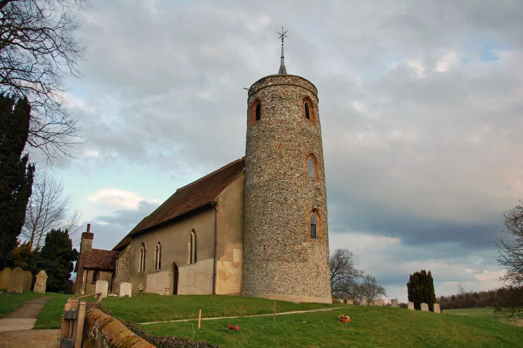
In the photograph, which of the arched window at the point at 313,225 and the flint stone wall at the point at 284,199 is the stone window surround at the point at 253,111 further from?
the arched window at the point at 313,225

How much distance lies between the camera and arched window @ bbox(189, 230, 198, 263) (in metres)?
25.6

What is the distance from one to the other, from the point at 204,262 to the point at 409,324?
11.9 metres

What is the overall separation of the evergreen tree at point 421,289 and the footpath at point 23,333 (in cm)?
2819

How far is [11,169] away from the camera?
1482 cm

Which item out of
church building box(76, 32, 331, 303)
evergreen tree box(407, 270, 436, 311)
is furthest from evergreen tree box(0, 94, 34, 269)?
evergreen tree box(407, 270, 436, 311)

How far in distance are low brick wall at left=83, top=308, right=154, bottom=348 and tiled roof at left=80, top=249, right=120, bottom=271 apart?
92.4 ft

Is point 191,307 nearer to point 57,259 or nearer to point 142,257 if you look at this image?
point 142,257

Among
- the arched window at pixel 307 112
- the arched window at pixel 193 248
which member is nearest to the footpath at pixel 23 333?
the arched window at pixel 193 248

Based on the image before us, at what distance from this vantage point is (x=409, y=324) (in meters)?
17.2

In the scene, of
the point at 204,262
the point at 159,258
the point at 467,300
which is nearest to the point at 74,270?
the point at 159,258

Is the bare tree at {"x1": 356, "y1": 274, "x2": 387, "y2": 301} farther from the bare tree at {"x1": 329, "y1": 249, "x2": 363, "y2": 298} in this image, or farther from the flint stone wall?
the flint stone wall

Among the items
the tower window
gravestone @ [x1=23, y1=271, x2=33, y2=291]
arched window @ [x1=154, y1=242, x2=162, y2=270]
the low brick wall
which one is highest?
arched window @ [x1=154, y1=242, x2=162, y2=270]

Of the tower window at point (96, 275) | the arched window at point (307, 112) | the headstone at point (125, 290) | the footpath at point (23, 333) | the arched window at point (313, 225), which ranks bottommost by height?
the footpath at point (23, 333)

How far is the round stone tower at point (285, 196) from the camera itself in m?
22.6
